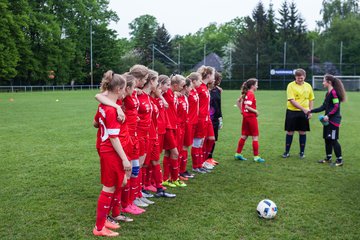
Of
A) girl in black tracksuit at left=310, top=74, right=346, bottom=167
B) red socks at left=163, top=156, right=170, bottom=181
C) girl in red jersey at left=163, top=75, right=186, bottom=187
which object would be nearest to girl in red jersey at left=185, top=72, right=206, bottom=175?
girl in red jersey at left=163, top=75, right=186, bottom=187

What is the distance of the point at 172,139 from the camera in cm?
634

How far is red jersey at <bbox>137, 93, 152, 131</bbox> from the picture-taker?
554cm

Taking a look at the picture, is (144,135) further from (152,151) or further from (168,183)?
(168,183)

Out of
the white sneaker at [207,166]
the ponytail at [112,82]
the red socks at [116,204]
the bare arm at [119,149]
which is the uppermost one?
the ponytail at [112,82]

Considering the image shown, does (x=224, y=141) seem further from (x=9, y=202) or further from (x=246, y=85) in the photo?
(x=9, y=202)

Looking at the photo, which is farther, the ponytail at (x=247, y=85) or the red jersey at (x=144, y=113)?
the ponytail at (x=247, y=85)

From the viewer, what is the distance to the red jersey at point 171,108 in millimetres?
6344

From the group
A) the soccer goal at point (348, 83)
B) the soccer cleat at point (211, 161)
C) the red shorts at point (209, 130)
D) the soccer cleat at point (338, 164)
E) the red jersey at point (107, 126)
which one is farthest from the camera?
the soccer goal at point (348, 83)

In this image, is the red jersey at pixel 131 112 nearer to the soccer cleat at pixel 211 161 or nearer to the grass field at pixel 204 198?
the grass field at pixel 204 198

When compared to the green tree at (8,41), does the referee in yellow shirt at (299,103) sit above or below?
below

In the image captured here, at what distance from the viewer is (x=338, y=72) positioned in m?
57.6

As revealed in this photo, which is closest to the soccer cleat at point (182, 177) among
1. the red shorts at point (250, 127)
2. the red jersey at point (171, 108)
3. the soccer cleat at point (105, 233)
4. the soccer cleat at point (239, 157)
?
the red jersey at point (171, 108)

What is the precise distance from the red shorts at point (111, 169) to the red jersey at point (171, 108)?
1907mm

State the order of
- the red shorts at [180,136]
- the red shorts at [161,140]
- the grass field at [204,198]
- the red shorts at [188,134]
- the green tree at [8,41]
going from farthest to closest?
the green tree at [8,41], the red shorts at [188,134], the red shorts at [180,136], the red shorts at [161,140], the grass field at [204,198]
